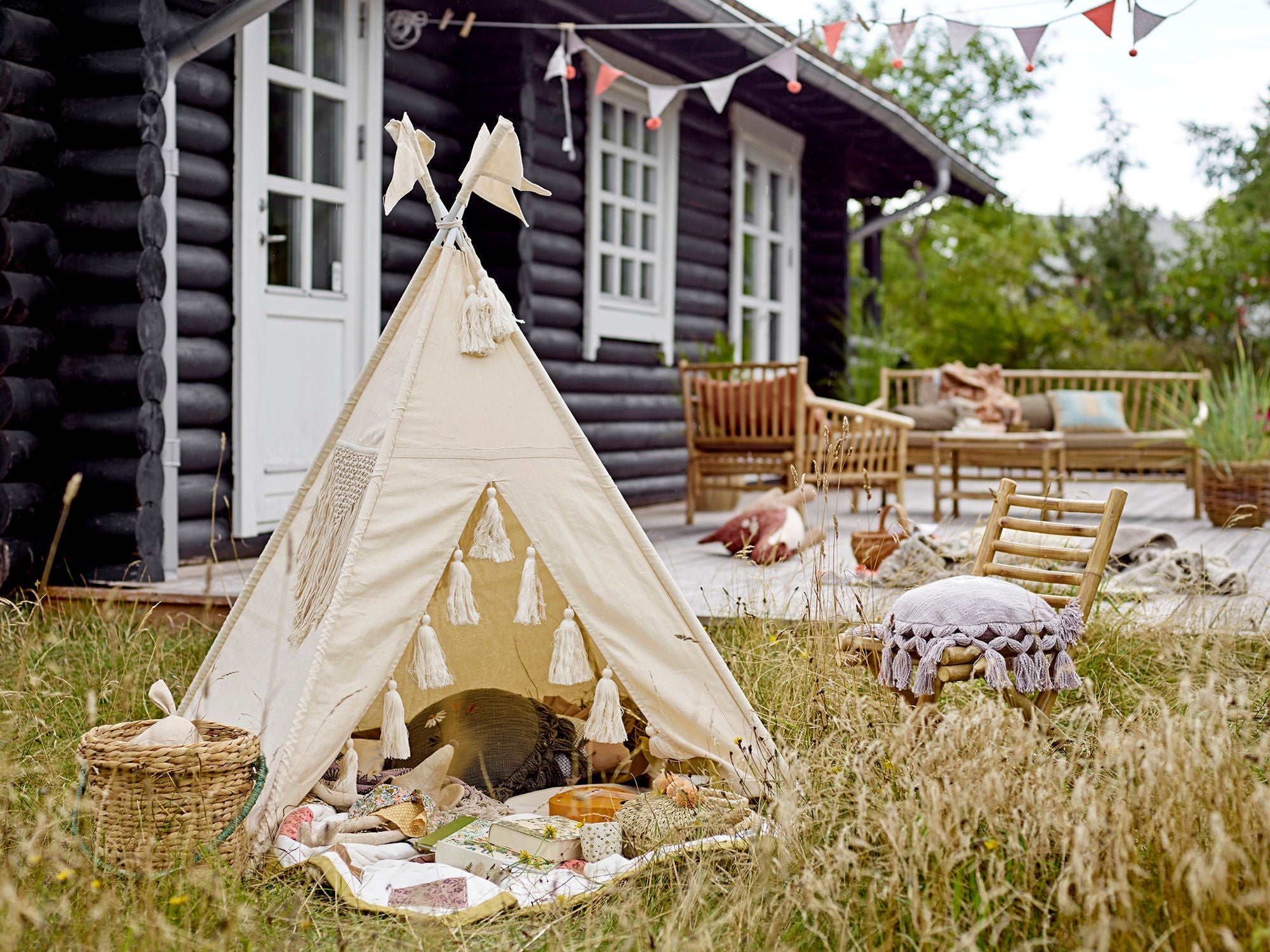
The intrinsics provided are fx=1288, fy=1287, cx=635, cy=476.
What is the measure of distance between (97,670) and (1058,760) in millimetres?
2506

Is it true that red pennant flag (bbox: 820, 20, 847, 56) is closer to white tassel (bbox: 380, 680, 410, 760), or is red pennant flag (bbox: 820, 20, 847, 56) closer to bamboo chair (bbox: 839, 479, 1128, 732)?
bamboo chair (bbox: 839, 479, 1128, 732)

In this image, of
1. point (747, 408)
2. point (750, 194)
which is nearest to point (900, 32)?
point (747, 408)

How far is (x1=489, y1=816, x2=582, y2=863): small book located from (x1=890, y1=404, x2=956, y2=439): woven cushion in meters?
6.42

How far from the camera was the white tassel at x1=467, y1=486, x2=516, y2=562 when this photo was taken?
278 cm

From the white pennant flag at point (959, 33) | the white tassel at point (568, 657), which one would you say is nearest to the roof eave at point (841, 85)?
the white pennant flag at point (959, 33)

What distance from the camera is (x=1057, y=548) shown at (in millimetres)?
3219

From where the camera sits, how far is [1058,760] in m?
2.28

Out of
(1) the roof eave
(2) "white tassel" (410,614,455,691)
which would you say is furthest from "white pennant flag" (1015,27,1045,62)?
(2) "white tassel" (410,614,455,691)

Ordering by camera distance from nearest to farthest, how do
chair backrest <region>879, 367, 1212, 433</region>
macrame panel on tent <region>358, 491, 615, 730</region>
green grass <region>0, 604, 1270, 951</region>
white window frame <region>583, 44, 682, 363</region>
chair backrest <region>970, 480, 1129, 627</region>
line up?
green grass <region>0, 604, 1270, 951</region> < chair backrest <region>970, 480, 1129, 627</region> < macrame panel on tent <region>358, 491, 615, 730</region> < white window frame <region>583, 44, 682, 363</region> < chair backrest <region>879, 367, 1212, 433</region>

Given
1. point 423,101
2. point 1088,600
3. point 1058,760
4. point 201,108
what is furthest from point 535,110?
point 1058,760

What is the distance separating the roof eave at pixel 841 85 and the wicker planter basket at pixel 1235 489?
3.17 m

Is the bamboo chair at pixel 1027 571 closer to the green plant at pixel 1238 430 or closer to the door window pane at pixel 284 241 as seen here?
the door window pane at pixel 284 241

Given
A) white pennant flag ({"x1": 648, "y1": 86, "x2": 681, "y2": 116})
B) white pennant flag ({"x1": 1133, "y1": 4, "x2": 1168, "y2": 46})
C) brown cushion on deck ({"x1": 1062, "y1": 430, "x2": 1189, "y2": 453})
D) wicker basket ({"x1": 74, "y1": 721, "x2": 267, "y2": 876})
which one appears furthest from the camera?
brown cushion on deck ({"x1": 1062, "y1": 430, "x2": 1189, "y2": 453})

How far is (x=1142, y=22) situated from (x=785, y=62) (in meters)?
1.94
